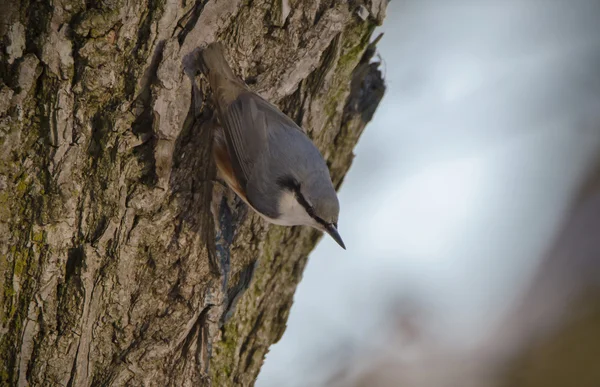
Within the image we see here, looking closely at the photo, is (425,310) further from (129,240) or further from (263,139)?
(129,240)

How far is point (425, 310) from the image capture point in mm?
3264

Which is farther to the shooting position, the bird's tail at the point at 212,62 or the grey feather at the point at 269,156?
the grey feather at the point at 269,156

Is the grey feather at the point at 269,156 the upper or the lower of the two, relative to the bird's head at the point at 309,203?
upper

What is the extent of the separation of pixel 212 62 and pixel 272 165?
1.70 feet

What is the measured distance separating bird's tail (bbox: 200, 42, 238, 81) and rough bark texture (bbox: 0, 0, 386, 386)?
0.04 metres

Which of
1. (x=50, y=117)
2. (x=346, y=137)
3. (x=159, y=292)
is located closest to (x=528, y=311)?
(x=346, y=137)

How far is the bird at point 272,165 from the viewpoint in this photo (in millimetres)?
2148

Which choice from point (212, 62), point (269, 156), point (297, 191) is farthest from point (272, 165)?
point (212, 62)

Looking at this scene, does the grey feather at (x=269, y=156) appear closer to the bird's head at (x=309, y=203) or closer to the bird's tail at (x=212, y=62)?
the bird's head at (x=309, y=203)

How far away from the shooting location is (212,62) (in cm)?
192

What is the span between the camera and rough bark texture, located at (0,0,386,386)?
1703 millimetres

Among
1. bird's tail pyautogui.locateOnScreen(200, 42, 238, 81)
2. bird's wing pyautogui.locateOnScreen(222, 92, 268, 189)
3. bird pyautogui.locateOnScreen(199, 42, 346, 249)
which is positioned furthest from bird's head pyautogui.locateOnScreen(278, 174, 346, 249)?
bird's tail pyautogui.locateOnScreen(200, 42, 238, 81)

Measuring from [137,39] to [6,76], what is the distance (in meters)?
0.39

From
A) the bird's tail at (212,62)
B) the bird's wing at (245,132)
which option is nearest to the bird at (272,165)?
the bird's wing at (245,132)
